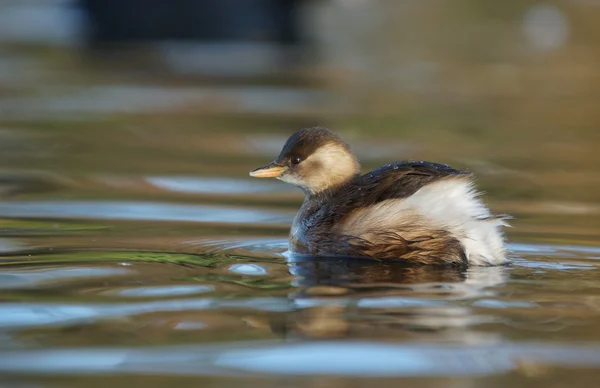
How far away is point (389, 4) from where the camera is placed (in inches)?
1114

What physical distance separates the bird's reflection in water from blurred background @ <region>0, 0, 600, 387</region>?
0.02 metres

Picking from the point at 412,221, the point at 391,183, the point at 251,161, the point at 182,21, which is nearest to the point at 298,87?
the point at 251,161

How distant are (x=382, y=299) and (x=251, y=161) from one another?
5105 mm

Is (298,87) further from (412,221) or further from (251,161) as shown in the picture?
(412,221)

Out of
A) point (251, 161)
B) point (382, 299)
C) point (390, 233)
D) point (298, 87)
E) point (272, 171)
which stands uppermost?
point (298, 87)

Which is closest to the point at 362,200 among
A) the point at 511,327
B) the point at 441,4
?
the point at 511,327

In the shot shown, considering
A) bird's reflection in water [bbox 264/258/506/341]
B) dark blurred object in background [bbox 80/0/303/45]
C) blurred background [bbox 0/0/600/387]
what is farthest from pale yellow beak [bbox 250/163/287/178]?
dark blurred object in background [bbox 80/0/303/45]

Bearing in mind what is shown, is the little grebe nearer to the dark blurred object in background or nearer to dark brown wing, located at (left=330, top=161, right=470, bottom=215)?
dark brown wing, located at (left=330, top=161, right=470, bottom=215)

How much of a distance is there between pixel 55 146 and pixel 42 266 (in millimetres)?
5067

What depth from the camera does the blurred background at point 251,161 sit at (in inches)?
199

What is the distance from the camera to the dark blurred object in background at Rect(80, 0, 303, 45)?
2073cm

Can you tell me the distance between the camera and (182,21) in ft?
69.1

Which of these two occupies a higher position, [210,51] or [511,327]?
[210,51]

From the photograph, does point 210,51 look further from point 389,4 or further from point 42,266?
point 42,266
